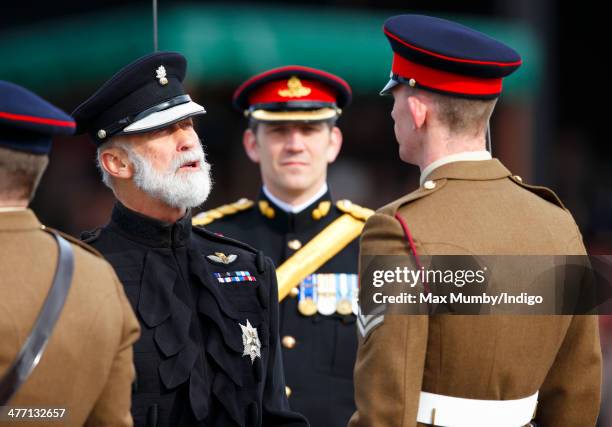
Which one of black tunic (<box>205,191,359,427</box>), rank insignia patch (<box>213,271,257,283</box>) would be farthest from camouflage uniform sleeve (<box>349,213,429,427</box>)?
black tunic (<box>205,191,359,427</box>)

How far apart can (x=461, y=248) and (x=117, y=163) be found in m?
1.22

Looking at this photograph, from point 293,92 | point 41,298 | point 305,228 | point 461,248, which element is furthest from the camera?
point 293,92

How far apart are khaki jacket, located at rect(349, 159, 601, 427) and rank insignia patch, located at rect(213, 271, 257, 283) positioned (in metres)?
0.58

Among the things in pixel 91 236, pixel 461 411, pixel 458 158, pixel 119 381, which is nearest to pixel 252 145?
pixel 91 236

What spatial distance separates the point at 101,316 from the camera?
3279 mm

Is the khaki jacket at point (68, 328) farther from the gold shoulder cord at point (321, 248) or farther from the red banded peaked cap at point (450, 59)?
the gold shoulder cord at point (321, 248)

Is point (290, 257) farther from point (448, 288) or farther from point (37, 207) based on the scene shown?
point (37, 207)

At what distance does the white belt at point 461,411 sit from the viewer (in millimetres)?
3826

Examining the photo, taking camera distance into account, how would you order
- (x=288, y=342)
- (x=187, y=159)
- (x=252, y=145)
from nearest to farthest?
(x=187, y=159) < (x=288, y=342) < (x=252, y=145)

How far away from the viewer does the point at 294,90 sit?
5.91 meters

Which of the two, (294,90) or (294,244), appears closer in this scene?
(294,244)

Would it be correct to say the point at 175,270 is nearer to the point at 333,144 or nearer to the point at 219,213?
the point at 219,213

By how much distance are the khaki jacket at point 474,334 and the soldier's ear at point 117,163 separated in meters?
0.86

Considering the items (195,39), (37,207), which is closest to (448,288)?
(195,39)
